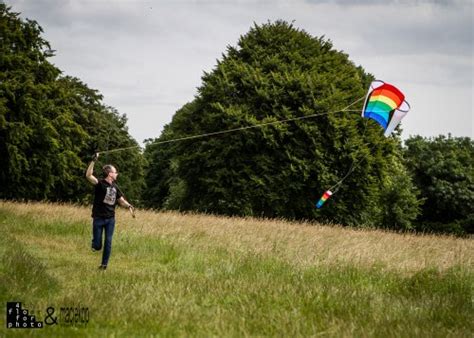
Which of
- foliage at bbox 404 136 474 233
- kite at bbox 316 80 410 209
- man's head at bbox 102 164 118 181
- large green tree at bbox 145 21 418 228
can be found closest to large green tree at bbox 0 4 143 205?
large green tree at bbox 145 21 418 228

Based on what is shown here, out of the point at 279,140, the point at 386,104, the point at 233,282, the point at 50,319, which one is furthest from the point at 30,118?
the point at 50,319

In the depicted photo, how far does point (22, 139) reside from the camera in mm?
27938

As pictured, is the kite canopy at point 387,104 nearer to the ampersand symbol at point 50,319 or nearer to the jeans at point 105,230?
the jeans at point 105,230

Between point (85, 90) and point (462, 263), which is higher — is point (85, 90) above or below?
above

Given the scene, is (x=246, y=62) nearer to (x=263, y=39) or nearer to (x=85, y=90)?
(x=263, y=39)

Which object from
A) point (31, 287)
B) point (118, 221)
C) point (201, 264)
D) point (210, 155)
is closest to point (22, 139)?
point (210, 155)

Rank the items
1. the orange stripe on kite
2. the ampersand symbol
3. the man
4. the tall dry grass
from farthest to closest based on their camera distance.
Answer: the orange stripe on kite < the tall dry grass < the man < the ampersand symbol

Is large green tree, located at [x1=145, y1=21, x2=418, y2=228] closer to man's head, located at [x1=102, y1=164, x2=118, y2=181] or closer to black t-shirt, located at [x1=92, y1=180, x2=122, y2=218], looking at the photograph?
man's head, located at [x1=102, y1=164, x2=118, y2=181]

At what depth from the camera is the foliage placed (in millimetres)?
45188

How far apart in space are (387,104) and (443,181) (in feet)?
118

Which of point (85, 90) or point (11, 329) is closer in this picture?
point (11, 329)

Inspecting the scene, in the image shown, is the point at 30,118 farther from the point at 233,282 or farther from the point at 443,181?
the point at 443,181

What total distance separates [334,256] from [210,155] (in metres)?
14.9

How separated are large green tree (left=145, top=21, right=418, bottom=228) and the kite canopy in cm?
957
